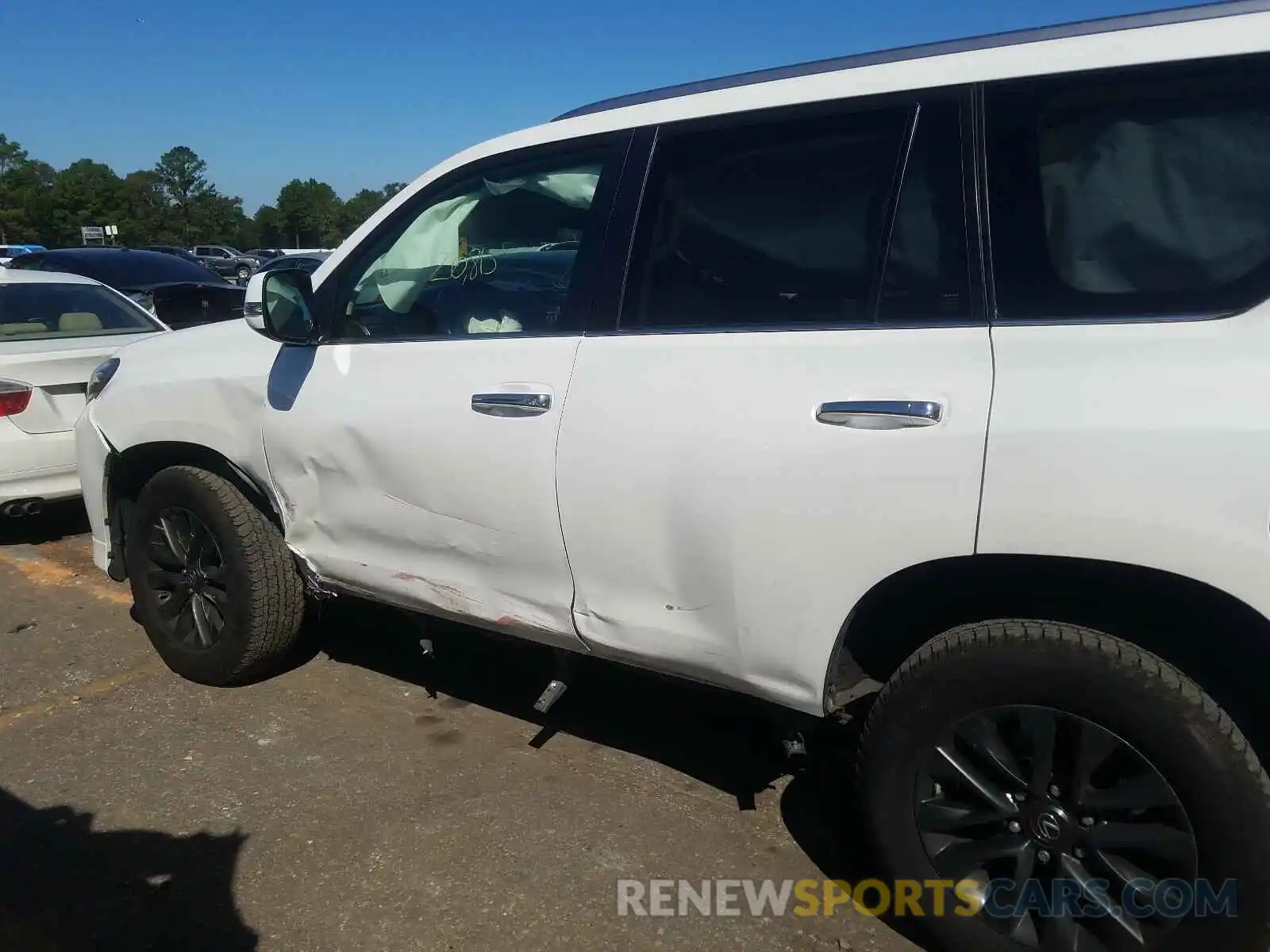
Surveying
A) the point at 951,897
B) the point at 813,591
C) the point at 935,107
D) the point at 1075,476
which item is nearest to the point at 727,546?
the point at 813,591

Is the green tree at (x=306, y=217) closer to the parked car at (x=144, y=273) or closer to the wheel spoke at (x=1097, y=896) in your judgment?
the parked car at (x=144, y=273)

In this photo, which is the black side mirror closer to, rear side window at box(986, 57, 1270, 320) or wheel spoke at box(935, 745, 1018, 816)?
rear side window at box(986, 57, 1270, 320)

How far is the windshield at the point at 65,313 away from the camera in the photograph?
20.3ft

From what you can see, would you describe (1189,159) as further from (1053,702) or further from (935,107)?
(1053,702)

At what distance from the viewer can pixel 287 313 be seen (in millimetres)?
3361

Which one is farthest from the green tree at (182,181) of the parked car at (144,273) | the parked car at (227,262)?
the parked car at (144,273)

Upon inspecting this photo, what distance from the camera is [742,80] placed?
271cm

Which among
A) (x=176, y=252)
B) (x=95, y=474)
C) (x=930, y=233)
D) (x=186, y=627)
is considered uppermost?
(x=930, y=233)

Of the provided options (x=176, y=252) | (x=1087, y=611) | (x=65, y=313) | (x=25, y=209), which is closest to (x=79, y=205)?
(x=25, y=209)

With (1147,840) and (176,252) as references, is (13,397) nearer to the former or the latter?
(1147,840)

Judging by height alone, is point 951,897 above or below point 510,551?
below

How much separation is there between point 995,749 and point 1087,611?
368 millimetres

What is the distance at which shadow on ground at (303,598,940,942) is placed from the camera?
3.02m

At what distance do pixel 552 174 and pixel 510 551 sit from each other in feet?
3.74
